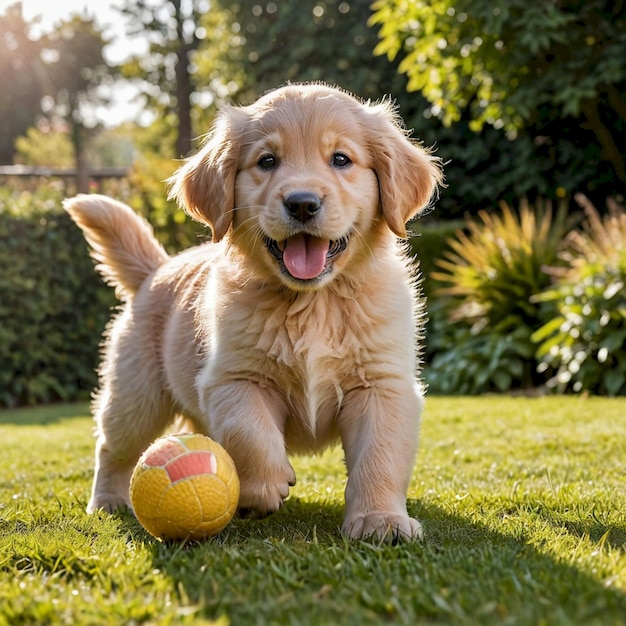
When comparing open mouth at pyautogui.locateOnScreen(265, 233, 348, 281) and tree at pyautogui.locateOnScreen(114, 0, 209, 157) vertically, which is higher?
tree at pyautogui.locateOnScreen(114, 0, 209, 157)

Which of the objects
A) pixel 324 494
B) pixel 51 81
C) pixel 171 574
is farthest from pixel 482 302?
pixel 51 81

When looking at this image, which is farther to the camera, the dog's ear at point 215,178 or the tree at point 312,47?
the tree at point 312,47

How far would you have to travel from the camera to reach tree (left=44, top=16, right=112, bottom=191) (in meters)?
45.1

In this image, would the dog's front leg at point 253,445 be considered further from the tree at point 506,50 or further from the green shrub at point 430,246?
the green shrub at point 430,246

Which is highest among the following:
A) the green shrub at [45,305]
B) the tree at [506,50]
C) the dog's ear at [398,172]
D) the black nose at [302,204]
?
the tree at [506,50]

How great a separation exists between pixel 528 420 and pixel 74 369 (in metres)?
6.43

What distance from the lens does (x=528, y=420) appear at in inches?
261

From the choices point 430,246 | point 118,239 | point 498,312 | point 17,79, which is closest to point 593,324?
point 498,312

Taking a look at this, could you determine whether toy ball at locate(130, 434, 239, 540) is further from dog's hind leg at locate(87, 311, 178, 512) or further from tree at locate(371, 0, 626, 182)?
tree at locate(371, 0, 626, 182)

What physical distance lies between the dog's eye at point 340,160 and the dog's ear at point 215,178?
42cm

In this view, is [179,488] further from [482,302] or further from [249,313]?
[482,302]

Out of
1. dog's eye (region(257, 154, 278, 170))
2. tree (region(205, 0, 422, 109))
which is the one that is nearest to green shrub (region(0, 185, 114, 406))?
tree (region(205, 0, 422, 109))

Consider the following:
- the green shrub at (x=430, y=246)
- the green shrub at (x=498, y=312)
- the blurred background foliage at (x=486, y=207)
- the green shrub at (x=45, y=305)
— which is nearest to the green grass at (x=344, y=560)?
the blurred background foliage at (x=486, y=207)

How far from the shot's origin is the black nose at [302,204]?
3.00m
